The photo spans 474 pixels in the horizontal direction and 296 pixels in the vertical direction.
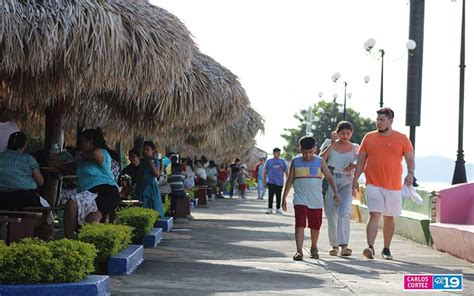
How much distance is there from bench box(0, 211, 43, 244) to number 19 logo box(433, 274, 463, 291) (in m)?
3.80

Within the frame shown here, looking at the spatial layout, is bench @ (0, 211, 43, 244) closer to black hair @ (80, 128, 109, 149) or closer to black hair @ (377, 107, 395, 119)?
black hair @ (80, 128, 109, 149)

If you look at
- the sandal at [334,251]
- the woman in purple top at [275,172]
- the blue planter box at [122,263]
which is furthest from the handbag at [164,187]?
the blue planter box at [122,263]

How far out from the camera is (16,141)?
1068 centimetres

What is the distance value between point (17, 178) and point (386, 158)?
15.3 feet

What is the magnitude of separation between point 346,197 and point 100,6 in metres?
4.86

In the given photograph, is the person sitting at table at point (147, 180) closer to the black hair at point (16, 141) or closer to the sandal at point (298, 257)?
the sandal at point (298, 257)

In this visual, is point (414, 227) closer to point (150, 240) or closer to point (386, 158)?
point (386, 158)

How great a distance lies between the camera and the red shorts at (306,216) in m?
12.8

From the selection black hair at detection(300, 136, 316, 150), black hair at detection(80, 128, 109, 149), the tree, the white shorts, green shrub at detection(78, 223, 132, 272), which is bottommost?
green shrub at detection(78, 223, 132, 272)

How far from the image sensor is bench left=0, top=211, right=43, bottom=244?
9.45 m

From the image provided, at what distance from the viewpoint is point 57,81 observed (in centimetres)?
1077

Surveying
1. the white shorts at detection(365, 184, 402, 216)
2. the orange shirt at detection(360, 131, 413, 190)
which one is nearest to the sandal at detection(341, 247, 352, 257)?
the white shorts at detection(365, 184, 402, 216)

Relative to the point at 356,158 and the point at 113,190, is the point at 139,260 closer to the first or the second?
the point at 113,190

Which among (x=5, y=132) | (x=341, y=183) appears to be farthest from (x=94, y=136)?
(x=341, y=183)
